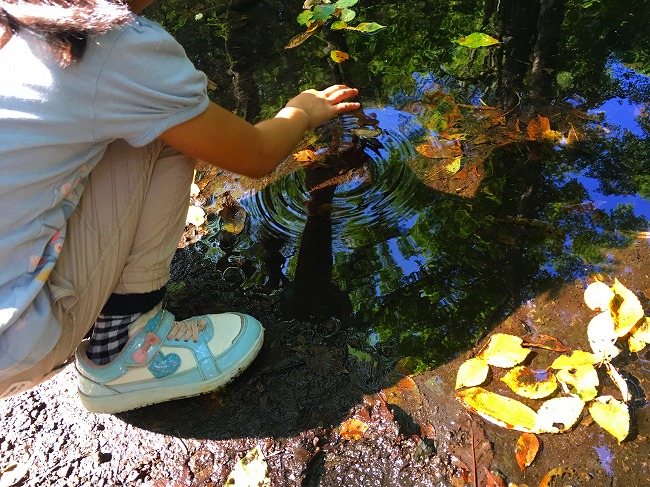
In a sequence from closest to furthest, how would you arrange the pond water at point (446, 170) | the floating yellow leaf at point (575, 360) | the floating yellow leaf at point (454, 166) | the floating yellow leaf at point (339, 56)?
the floating yellow leaf at point (575, 360) < the pond water at point (446, 170) < the floating yellow leaf at point (454, 166) < the floating yellow leaf at point (339, 56)

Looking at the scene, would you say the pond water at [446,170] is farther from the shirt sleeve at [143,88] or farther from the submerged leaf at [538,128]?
the shirt sleeve at [143,88]

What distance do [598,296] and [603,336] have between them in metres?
0.15

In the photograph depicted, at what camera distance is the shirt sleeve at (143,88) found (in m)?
1.24

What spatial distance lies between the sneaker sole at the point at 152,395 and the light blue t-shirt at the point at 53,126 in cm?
33

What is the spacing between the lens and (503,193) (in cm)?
214

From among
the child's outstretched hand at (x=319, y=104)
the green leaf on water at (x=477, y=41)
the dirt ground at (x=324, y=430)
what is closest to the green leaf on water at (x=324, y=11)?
the green leaf on water at (x=477, y=41)

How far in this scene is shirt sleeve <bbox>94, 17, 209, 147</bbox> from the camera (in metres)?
1.24

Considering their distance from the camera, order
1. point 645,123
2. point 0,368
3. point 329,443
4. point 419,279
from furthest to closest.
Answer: point 645,123 → point 419,279 → point 329,443 → point 0,368

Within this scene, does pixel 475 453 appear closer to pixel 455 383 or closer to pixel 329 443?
pixel 455 383

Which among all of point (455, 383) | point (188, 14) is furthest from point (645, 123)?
point (188, 14)

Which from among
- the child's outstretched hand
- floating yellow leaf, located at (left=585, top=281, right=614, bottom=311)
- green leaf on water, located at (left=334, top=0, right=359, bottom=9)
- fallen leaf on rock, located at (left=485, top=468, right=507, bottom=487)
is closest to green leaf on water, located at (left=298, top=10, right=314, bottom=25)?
green leaf on water, located at (left=334, top=0, right=359, bottom=9)

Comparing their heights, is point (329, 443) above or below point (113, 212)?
below

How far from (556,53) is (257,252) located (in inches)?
70.5

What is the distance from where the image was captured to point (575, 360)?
62.7 inches
